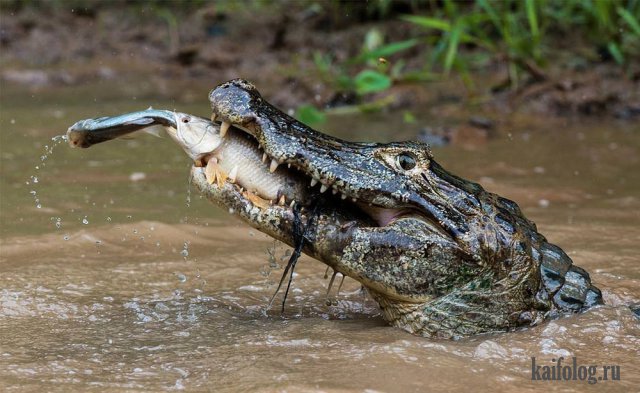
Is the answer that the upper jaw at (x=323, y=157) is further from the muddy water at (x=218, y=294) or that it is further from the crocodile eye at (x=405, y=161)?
the muddy water at (x=218, y=294)

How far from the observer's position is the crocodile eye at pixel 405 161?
2.95 metres

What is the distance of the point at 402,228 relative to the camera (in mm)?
Result: 2910

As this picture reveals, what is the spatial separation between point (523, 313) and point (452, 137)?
399cm

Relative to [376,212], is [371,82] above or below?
above

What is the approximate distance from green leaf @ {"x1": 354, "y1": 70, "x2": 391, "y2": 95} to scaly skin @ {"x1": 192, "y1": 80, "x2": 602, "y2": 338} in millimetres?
4416

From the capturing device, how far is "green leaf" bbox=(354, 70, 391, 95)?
24.2ft

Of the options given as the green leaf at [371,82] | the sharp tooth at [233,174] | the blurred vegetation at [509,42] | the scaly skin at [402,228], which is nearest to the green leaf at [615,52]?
the blurred vegetation at [509,42]

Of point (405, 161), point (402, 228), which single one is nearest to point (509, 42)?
point (405, 161)

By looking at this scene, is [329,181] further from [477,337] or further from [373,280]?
[477,337]

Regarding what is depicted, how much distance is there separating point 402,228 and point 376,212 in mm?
112

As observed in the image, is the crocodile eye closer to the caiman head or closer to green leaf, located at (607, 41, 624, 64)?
the caiman head

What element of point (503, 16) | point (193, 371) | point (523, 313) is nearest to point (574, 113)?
point (503, 16)

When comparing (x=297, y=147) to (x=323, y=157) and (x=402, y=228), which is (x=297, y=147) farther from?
(x=402, y=228)

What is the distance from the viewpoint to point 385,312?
10.1ft
